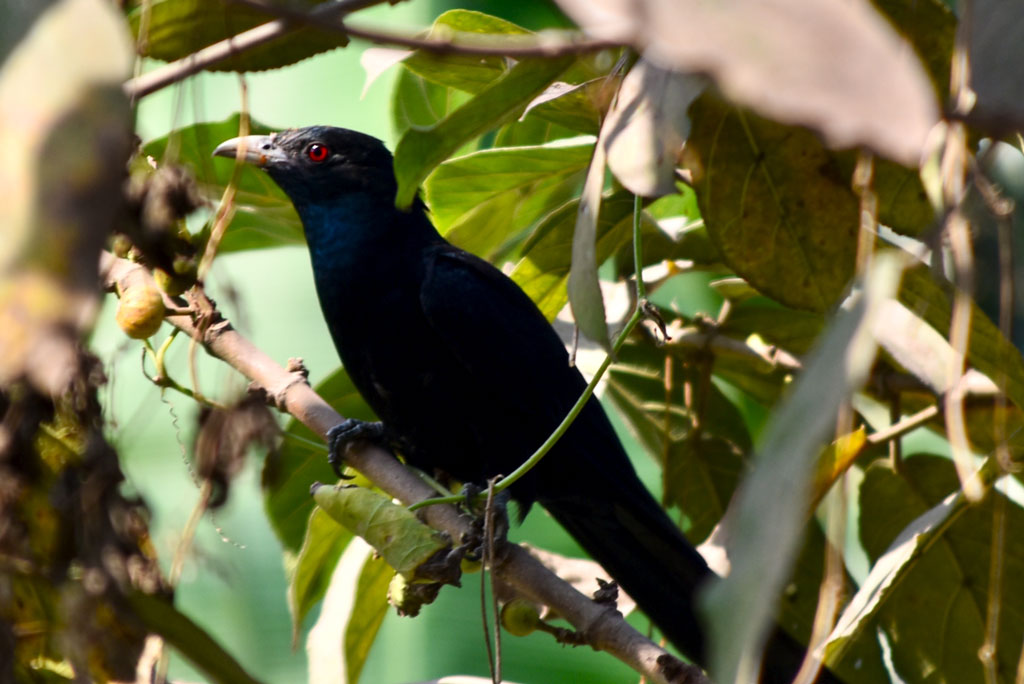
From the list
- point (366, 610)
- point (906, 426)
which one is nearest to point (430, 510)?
point (366, 610)

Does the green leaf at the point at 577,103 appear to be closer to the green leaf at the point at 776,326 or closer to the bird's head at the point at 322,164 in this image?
the green leaf at the point at 776,326

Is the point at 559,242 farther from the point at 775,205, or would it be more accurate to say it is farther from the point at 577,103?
the point at 775,205

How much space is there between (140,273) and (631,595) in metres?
1.39

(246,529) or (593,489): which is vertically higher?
(593,489)

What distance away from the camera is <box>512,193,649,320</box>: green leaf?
6.77ft

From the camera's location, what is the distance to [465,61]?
1924 millimetres

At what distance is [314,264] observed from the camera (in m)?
2.59

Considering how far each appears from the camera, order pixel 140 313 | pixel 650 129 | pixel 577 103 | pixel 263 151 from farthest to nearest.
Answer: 1. pixel 263 151
2. pixel 577 103
3. pixel 140 313
4. pixel 650 129

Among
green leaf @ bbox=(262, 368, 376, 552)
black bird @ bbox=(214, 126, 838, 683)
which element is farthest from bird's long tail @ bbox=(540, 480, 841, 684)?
green leaf @ bbox=(262, 368, 376, 552)

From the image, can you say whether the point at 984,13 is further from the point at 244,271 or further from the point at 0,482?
the point at 244,271

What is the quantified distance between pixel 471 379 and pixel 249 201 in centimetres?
76

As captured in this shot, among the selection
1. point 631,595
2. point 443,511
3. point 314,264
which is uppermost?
point 314,264

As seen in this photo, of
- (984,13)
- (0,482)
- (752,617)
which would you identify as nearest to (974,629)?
(984,13)

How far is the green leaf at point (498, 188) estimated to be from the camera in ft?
7.06
